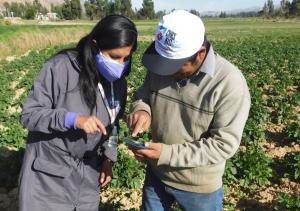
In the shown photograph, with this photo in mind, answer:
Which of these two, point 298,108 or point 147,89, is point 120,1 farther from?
point 147,89

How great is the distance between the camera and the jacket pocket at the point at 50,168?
308 cm

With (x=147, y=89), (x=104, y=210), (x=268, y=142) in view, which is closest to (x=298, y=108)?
(x=268, y=142)

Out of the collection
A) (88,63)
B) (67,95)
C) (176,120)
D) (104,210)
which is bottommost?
(104,210)

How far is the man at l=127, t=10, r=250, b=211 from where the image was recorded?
104 inches

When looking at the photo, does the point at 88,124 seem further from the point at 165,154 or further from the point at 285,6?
the point at 285,6

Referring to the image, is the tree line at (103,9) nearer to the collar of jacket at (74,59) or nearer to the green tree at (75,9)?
the green tree at (75,9)

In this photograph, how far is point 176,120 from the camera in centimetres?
296

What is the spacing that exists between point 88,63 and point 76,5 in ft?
402

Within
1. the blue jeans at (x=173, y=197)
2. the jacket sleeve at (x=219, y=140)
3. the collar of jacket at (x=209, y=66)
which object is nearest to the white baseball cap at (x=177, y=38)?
the collar of jacket at (x=209, y=66)

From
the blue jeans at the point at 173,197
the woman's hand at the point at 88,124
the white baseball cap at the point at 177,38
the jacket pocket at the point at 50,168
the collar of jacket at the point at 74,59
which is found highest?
the white baseball cap at the point at 177,38

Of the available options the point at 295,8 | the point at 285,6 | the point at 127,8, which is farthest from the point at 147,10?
the point at 285,6

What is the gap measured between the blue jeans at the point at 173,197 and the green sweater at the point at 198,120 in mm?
55

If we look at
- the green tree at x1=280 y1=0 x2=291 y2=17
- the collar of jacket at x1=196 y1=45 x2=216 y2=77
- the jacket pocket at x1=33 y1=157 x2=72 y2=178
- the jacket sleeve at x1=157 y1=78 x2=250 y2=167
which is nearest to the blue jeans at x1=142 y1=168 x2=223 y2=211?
the jacket sleeve at x1=157 y1=78 x2=250 y2=167

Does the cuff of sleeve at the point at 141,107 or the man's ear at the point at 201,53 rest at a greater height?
the man's ear at the point at 201,53
